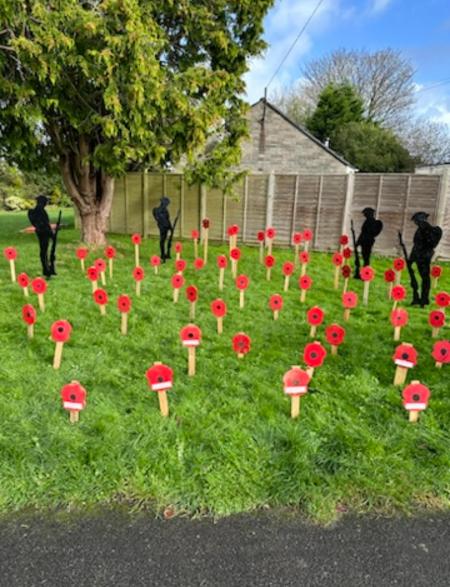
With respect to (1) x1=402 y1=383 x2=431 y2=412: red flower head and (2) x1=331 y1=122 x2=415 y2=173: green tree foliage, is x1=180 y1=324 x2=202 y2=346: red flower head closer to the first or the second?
(1) x1=402 y1=383 x2=431 y2=412: red flower head

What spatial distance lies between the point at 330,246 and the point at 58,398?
8438 millimetres

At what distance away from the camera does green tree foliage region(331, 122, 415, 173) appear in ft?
78.3

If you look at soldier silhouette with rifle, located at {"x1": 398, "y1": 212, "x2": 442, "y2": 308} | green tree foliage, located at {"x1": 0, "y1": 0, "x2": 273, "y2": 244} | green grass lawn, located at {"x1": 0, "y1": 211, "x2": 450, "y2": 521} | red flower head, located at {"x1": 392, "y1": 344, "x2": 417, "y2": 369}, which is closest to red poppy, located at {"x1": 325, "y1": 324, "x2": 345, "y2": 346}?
green grass lawn, located at {"x1": 0, "y1": 211, "x2": 450, "y2": 521}

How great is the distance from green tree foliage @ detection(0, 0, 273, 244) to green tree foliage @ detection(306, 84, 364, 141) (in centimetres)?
1765

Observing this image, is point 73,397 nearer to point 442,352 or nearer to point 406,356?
point 406,356

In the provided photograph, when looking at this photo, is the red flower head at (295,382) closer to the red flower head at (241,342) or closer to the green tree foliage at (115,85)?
the red flower head at (241,342)

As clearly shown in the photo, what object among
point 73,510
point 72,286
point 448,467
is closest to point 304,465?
point 448,467

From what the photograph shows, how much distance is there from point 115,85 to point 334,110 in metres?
22.1

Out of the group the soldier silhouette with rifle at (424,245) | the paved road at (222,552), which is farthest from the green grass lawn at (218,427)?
the soldier silhouette with rifle at (424,245)

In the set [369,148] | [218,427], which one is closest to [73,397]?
[218,427]

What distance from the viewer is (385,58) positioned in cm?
3191

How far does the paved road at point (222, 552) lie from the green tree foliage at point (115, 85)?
672 centimetres

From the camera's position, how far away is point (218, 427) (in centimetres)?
270

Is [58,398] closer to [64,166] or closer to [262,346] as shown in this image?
[262,346]
